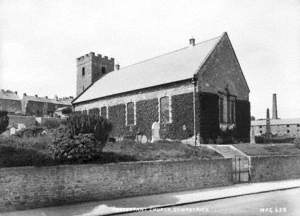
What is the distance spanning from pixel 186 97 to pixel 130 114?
317 inches

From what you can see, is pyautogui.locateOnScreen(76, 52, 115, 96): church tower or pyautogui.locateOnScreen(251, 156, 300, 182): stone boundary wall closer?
pyautogui.locateOnScreen(251, 156, 300, 182): stone boundary wall

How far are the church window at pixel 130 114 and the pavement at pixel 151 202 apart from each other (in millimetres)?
16929

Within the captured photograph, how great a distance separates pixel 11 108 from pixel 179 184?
3219 inches

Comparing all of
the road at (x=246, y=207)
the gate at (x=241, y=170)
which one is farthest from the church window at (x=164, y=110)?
the road at (x=246, y=207)

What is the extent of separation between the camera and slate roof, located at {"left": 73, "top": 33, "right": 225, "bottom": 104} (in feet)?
99.2

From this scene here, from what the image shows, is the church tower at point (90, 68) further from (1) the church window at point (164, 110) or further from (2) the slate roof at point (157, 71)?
(1) the church window at point (164, 110)

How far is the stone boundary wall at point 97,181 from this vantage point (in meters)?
12.7

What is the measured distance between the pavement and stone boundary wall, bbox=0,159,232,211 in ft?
1.49

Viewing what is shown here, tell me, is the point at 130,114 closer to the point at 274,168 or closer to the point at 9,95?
the point at 274,168

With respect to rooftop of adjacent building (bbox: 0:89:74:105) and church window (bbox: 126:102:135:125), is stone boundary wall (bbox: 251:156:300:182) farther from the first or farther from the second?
rooftop of adjacent building (bbox: 0:89:74:105)

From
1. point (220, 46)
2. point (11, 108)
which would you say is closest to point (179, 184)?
point (220, 46)

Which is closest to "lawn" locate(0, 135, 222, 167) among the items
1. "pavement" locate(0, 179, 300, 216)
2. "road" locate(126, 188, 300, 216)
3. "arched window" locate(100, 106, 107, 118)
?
"pavement" locate(0, 179, 300, 216)

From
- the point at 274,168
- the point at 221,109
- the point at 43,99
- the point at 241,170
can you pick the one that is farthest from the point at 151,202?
the point at 43,99

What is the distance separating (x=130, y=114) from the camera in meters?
34.4
